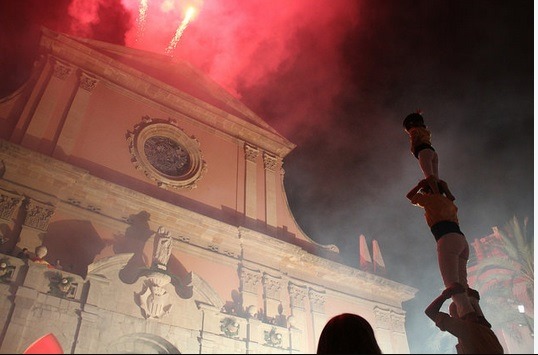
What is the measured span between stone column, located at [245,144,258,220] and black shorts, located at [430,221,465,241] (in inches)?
352

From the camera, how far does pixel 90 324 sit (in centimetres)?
848

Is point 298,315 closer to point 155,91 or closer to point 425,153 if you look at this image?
point 155,91

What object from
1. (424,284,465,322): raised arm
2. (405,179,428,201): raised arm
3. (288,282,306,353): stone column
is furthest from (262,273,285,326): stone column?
(424,284,465,322): raised arm

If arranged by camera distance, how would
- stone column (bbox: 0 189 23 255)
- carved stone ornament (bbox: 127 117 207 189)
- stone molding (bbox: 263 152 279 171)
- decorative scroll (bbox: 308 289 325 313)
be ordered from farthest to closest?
stone molding (bbox: 263 152 279 171) → decorative scroll (bbox: 308 289 325 313) → carved stone ornament (bbox: 127 117 207 189) → stone column (bbox: 0 189 23 255)

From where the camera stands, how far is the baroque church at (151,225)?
28.6ft

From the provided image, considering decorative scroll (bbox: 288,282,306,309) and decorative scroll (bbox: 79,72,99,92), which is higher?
decorative scroll (bbox: 79,72,99,92)

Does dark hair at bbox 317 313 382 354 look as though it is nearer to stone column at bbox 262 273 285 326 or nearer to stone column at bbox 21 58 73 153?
stone column at bbox 262 273 285 326

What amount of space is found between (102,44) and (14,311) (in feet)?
27.0

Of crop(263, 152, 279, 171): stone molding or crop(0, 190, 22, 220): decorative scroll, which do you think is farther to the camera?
crop(263, 152, 279, 171): stone molding

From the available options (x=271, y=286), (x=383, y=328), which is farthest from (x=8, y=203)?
(x=383, y=328)

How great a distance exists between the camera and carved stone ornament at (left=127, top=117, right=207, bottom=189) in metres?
12.0

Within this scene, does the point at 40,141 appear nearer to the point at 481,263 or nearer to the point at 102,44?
the point at 102,44

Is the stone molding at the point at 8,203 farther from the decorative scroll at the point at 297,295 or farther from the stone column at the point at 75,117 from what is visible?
the decorative scroll at the point at 297,295

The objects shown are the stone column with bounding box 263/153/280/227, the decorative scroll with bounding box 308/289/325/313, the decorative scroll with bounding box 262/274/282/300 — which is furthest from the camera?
the stone column with bounding box 263/153/280/227
